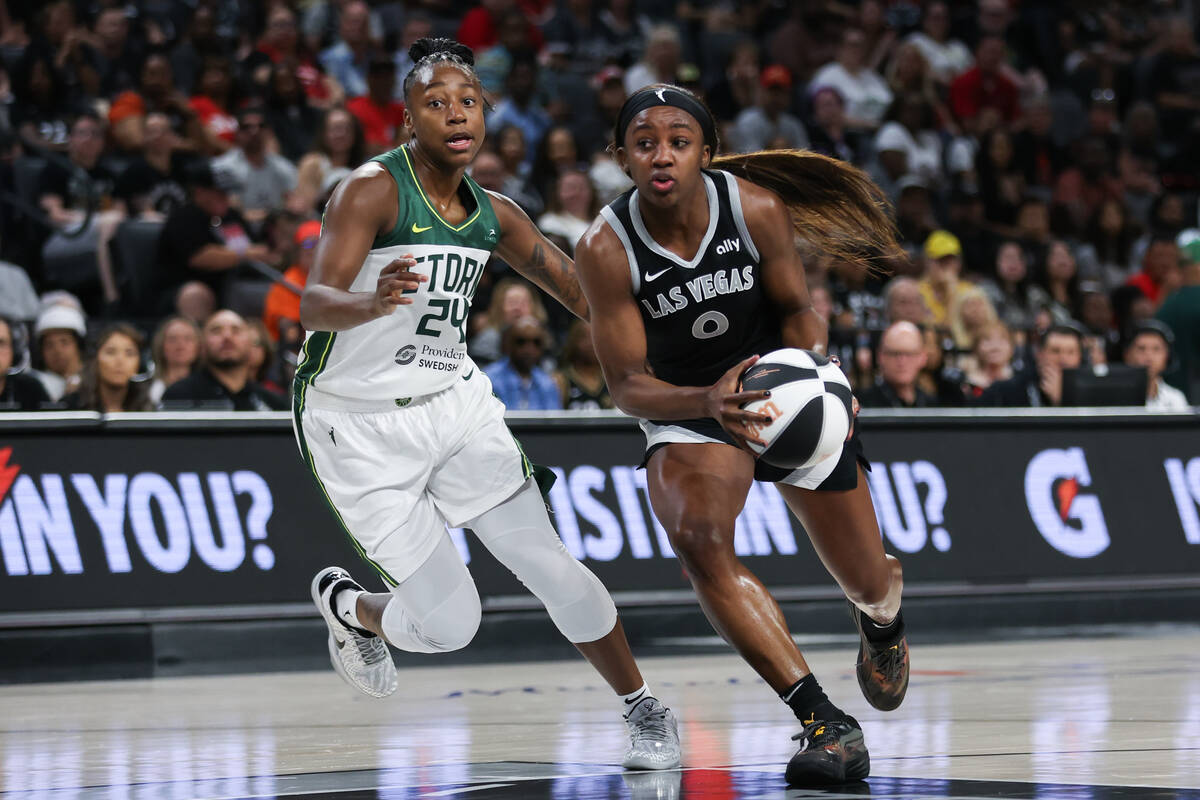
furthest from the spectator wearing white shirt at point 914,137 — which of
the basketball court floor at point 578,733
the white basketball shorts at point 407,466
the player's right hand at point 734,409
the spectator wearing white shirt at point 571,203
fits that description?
the player's right hand at point 734,409

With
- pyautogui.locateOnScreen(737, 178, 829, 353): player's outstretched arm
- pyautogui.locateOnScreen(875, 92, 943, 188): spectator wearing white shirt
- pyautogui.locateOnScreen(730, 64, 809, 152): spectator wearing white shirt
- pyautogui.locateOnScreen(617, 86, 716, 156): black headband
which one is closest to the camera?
pyautogui.locateOnScreen(617, 86, 716, 156): black headband

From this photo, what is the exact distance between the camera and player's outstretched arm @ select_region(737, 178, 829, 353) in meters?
5.11

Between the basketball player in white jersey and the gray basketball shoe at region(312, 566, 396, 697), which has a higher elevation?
the basketball player in white jersey

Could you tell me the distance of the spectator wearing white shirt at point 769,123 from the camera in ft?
47.1

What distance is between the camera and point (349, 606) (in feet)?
19.3

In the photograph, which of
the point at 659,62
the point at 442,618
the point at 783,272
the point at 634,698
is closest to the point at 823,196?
the point at 783,272

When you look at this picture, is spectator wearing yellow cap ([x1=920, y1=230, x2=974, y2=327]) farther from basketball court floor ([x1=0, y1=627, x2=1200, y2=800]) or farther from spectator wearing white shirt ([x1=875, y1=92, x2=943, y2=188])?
basketball court floor ([x1=0, y1=627, x2=1200, y2=800])

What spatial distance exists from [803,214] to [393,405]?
1484mm

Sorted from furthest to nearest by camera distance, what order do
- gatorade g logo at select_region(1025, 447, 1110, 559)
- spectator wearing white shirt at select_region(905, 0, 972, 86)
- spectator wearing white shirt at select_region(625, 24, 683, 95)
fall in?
spectator wearing white shirt at select_region(905, 0, 972, 86), spectator wearing white shirt at select_region(625, 24, 683, 95), gatorade g logo at select_region(1025, 447, 1110, 559)

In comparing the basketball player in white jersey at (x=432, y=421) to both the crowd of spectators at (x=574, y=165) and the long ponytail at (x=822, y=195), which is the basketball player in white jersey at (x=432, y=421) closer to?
the long ponytail at (x=822, y=195)

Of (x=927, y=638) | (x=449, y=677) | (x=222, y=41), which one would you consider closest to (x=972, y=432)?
(x=927, y=638)

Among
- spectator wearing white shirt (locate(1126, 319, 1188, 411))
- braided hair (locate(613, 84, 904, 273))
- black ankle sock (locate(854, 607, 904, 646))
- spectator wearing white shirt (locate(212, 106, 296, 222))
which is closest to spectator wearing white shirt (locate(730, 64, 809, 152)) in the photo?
spectator wearing white shirt (locate(212, 106, 296, 222))

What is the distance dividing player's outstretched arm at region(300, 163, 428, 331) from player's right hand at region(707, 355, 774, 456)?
88cm

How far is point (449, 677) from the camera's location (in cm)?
820
